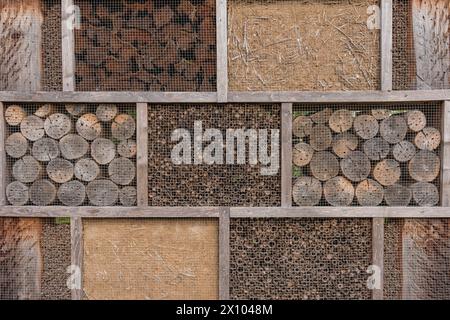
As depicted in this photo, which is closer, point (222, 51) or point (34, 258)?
point (222, 51)

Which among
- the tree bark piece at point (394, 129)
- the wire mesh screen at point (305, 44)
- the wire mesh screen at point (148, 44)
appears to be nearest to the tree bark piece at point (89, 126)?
the wire mesh screen at point (148, 44)

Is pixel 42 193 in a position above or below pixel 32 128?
below

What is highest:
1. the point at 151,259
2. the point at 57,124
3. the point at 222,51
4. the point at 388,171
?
the point at 222,51

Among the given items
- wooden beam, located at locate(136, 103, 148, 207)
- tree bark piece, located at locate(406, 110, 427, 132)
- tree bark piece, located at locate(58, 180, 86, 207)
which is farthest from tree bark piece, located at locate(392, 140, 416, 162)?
tree bark piece, located at locate(58, 180, 86, 207)

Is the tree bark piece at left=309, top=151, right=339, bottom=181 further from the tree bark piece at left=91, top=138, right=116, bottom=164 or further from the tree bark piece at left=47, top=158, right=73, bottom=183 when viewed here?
the tree bark piece at left=47, top=158, right=73, bottom=183

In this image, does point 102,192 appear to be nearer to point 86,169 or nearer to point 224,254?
point 86,169

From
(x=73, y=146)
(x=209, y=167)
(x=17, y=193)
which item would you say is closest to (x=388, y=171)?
(x=209, y=167)

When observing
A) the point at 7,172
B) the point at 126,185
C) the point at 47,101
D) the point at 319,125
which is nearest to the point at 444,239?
the point at 319,125
